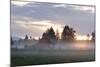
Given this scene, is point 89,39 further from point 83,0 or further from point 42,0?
point 42,0

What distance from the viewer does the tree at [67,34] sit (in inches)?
128

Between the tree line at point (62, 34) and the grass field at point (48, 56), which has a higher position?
the tree line at point (62, 34)

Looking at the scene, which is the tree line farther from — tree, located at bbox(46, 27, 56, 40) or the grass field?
the grass field

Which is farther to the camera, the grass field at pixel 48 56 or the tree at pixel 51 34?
the tree at pixel 51 34

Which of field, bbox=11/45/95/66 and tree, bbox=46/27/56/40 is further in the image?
tree, bbox=46/27/56/40

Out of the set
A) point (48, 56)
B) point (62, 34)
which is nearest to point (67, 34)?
point (62, 34)

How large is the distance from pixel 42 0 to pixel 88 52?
106 centimetres

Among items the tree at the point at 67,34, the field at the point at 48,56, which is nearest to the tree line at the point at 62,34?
the tree at the point at 67,34

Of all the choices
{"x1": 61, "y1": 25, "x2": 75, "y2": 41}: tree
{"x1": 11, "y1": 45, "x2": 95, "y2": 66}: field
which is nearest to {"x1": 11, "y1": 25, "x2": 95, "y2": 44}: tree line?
{"x1": 61, "y1": 25, "x2": 75, "y2": 41}: tree

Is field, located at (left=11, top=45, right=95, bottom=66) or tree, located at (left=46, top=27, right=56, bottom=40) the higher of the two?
tree, located at (left=46, top=27, right=56, bottom=40)

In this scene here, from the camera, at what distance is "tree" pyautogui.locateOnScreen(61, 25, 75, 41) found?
3.26 meters

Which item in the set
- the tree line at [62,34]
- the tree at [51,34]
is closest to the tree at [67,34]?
the tree line at [62,34]

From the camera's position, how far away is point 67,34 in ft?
10.8

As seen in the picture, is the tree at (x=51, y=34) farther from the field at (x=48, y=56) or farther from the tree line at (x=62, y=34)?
the field at (x=48, y=56)
